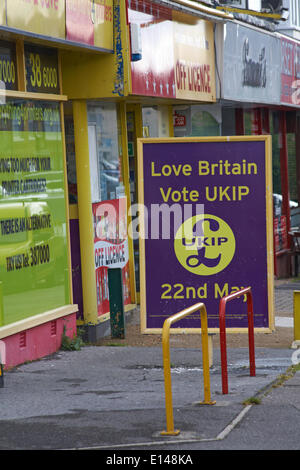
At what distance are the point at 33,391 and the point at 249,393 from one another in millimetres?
1849

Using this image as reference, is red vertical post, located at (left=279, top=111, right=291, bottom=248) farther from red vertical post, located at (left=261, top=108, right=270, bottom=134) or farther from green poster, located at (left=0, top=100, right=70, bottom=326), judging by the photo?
green poster, located at (left=0, top=100, right=70, bottom=326)

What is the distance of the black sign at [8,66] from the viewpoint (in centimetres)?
920

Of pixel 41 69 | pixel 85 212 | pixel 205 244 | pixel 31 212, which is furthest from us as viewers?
pixel 85 212

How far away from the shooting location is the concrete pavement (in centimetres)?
624

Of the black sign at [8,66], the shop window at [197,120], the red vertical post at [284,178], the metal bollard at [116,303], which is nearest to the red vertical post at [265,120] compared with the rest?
the red vertical post at [284,178]

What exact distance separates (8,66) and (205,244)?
2578 mm

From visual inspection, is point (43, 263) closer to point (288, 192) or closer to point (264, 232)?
point (264, 232)

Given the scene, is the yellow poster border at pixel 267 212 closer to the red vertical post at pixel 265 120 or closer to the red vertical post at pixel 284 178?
the red vertical post at pixel 265 120

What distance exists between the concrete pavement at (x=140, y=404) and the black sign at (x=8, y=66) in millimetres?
2730

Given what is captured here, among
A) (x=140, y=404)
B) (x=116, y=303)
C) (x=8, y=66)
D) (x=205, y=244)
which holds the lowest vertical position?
(x=140, y=404)

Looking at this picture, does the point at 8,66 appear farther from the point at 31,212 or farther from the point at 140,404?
the point at 140,404

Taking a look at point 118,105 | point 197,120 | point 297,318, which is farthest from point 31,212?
point 197,120

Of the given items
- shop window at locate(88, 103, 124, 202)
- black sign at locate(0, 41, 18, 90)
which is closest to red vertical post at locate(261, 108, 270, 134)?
shop window at locate(88, 103, 124, 202)

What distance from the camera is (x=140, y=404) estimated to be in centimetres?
750
